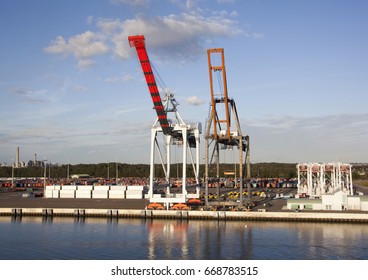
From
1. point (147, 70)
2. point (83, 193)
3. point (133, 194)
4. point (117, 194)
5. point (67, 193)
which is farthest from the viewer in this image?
point (67, 193)

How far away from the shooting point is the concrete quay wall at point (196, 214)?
51594 mm

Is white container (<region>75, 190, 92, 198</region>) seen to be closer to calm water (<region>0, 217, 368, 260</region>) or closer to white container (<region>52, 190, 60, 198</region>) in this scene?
white container (<region>52, 190, 60, 198</region>)

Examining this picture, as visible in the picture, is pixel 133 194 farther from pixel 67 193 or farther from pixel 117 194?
pixel 67 193

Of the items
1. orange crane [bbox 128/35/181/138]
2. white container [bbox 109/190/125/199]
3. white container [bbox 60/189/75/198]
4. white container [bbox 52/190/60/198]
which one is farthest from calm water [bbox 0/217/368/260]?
white container [bbox 52/190/60/198]

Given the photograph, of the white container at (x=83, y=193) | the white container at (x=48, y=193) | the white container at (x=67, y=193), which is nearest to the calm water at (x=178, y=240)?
the white container at (x=83, y=193)

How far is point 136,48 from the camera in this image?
5325 cm

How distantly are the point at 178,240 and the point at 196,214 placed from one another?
50.0 ft

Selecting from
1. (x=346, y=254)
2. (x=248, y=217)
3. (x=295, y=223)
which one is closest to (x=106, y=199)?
(x=248, y=217)

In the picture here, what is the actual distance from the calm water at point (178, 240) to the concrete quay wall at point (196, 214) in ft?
5.83

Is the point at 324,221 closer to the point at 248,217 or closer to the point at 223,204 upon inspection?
the point at 248,217

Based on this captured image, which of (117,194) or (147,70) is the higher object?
(147,70)

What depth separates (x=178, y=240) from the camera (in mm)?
40750

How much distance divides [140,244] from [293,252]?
543 inches

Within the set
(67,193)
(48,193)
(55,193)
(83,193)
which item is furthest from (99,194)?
(48,193)
